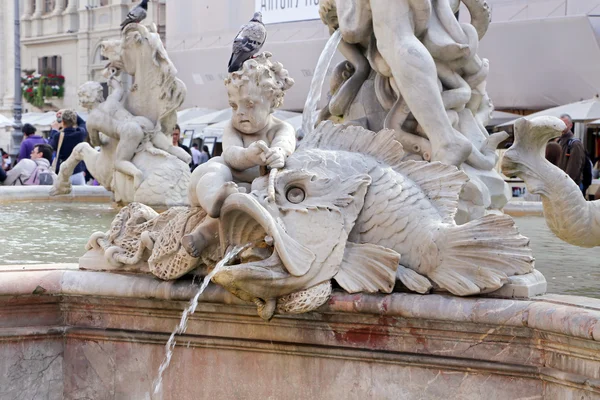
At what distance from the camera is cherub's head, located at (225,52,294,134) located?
3363 mm

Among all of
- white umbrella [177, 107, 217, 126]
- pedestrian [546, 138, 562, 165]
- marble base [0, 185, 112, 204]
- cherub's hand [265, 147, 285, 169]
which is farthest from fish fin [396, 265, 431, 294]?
white umbrella [177, 107, 217, 126]

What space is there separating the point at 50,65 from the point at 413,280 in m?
42.2

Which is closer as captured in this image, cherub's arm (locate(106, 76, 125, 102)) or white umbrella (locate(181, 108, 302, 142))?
cherub's arm (locate(106, 76, 125, 102))

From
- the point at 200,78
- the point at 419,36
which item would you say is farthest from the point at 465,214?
the point at 200,78

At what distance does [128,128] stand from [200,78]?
21086mm

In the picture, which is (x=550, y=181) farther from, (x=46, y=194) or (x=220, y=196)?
(x=46, y=194)

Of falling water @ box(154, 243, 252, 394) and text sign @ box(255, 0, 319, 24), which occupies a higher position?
text sign @ box(255, 0, 319, 24)

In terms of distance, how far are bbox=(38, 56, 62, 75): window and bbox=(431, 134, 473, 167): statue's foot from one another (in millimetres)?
39304

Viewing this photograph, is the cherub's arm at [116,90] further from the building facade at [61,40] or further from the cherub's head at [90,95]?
the building facade at [61,40]

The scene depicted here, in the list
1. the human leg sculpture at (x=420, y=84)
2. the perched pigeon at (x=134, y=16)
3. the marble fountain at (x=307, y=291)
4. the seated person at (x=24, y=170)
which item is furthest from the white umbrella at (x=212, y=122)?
the marble fountain at (x=307, y=291)

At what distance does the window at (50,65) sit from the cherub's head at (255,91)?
40.2 m

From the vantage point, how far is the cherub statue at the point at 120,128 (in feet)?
26.1

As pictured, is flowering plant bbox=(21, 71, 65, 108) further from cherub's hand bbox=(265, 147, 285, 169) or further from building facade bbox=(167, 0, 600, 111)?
cherub's hand bbox=(265, 147, 285, 169)

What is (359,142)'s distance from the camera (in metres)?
3.39
